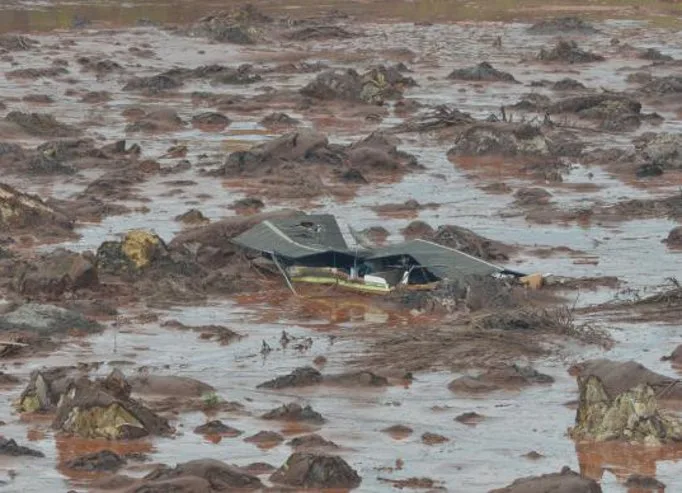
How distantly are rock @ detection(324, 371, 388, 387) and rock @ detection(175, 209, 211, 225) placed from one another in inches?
204

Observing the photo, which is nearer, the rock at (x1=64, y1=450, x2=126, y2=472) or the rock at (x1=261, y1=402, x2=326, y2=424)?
the rock at (x1=64, y1=450, x2=126, y2=472)

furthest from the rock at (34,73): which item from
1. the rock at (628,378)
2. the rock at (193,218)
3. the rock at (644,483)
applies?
the rock at (644,483)

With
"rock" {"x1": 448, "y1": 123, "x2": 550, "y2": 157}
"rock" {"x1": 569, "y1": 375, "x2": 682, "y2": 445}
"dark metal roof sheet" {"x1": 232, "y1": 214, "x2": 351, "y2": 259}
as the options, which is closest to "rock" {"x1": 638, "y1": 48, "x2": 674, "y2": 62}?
"rock" {"x1": 448, "y1": 123, "x2": 550, "y2": 157}

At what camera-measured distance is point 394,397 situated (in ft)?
32.9

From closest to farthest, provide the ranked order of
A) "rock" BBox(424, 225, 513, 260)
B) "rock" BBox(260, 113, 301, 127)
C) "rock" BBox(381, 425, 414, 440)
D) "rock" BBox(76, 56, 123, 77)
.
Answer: "rock" BBox(381, 425, 414, 440), "rock" BBox(424, 225, 513, 260), "rock" BBox(260, 113, 301, 127), "rock" BBox(76, 56, 123, 77)

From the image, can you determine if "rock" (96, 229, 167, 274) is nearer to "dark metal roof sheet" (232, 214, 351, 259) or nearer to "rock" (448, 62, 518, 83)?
"dark metal roof sheet" (232, 214, 351, 259)

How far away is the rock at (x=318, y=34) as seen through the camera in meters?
31.6

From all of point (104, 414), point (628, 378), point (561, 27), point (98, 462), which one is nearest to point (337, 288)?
point (628, 378)

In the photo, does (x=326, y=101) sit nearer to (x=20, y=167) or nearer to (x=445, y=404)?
(x=20, y=167)

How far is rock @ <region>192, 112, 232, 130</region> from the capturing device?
21.5 meters

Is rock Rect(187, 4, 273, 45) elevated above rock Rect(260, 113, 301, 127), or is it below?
below

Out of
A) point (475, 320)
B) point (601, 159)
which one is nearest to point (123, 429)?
point (475, 320)

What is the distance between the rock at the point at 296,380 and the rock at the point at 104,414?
1028 millimetres

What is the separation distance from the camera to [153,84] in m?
24.8
